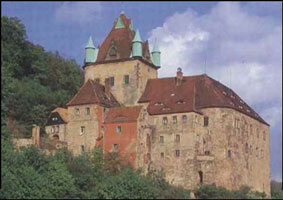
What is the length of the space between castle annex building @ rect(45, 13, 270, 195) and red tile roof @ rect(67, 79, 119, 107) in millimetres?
89

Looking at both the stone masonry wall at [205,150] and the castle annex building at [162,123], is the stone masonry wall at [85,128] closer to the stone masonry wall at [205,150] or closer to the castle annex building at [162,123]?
the castle annex building at [162,123]

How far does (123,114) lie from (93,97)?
11.4 ft

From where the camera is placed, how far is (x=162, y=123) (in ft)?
240

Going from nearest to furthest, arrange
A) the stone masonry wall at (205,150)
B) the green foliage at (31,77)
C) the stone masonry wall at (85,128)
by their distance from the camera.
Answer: the stone masonry wall at (205,150) < the stone masonry wall at (85,128) < the green foliage at (31,77)

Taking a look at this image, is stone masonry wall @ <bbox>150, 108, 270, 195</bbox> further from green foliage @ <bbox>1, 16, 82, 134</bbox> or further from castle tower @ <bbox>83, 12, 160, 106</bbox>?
green foliage @ <bbox>1, 16, 82, 134</bbox>

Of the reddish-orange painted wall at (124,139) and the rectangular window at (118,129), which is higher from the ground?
the rectangular window at (118,129)

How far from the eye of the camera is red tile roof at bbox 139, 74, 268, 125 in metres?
73.3

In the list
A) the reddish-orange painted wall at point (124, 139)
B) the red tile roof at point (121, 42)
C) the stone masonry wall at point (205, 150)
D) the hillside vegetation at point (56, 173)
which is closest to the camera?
the hillside vegetation at point (56, 173)

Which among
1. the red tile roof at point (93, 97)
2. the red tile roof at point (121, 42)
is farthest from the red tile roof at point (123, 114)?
the red tile roof at point (121, 42)

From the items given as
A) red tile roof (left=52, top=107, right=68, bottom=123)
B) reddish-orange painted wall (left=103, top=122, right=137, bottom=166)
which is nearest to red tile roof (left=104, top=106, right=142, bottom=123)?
reddish-orange painted wall (left=103, top=122, right=137, bottom=166)

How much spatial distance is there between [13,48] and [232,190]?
32318 millimetres

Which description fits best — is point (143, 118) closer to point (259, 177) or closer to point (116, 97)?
point (116, 97)

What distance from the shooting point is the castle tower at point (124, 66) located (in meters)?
77.0

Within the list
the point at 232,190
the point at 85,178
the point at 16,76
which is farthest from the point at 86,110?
the point at 16,76
